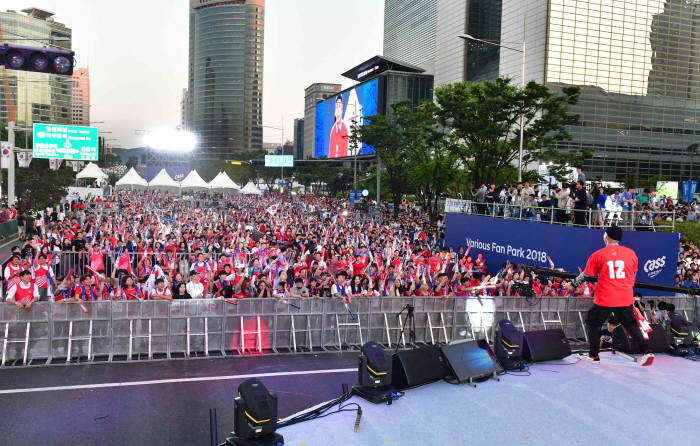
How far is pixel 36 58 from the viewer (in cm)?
1320

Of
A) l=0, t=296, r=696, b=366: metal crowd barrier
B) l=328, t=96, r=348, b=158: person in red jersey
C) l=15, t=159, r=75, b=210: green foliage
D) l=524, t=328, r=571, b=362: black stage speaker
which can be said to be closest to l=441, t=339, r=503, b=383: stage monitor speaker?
l=524, t=328, r=571, b=362: black stage speaker

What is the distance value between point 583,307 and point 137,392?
11.5 meters

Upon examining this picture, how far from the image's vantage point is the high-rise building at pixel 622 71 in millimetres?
66625

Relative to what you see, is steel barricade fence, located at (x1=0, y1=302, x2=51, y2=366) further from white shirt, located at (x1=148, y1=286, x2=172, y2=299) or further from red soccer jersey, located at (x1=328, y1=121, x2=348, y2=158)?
red soccer jersey, located at (x1=328, y1=121, x2=348, y2=158)

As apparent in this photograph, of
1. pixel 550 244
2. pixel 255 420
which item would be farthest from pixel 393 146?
pixel 255 420

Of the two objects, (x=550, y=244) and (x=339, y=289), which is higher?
(x=550, y=244)

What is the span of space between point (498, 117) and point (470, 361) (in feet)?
82.0

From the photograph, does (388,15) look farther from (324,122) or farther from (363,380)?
(363,380)

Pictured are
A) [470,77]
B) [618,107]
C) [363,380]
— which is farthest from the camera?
[470,77]

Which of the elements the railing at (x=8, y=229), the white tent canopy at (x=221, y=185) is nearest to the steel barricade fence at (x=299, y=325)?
the railing at (x=8, y=229)

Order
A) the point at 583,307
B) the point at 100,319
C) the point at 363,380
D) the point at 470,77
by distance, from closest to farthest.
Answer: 1. the point at 363,380
2. the point at 100,319
3. the point at 583,307
4. the point at 470,77

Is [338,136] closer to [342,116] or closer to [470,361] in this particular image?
[342,116]

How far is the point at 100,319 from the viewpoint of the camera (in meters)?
10.9

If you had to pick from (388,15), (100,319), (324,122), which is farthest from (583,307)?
(388,15)
